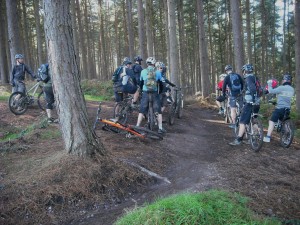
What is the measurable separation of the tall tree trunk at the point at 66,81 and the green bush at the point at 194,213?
8.08 ft

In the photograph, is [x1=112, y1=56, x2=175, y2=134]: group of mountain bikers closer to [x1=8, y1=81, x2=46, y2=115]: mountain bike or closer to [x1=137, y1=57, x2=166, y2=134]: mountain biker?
[x1=137, y1=57, x2=166, y2=134]: mountain biker

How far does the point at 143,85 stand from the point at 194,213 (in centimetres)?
598

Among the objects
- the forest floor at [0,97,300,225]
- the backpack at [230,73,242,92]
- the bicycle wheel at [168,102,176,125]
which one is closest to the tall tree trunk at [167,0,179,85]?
the bicycle wheel at [168,102,176,125]

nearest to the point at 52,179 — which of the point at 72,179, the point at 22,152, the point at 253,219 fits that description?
the point at 72,179

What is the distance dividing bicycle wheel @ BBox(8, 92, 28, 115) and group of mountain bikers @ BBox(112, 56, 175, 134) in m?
3.59

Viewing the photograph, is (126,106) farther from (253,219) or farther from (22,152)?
(253,219)

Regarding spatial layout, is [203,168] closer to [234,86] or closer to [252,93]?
[252,93]

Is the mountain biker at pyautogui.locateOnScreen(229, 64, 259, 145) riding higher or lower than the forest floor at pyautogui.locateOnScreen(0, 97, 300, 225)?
higher

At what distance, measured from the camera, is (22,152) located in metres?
7.30

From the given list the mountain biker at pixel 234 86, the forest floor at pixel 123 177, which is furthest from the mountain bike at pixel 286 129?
the mountain biker at pixel 234 86

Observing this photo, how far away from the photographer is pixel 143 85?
918cm

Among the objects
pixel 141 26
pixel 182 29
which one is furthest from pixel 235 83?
pixel 182 29

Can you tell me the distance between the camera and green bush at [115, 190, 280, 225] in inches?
139

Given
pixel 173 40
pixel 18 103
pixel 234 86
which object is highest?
pixel 173 40
